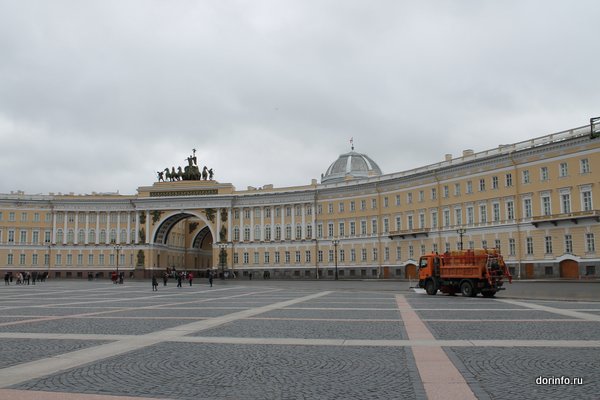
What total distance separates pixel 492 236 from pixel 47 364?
60596mm

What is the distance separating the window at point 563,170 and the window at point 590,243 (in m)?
6.28

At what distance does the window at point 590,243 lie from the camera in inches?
2141

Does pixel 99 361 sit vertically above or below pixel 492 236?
below

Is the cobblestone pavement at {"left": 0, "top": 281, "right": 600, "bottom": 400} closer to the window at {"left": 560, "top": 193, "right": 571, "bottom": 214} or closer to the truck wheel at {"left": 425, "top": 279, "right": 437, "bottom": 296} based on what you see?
the truck wheel at {"left": 425, "top": 279, "right": 437, "bottom": 296}

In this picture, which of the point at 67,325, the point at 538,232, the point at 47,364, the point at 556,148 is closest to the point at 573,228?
the point at 538,232

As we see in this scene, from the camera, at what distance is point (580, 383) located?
9.27 m

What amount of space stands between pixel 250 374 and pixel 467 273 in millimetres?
29222

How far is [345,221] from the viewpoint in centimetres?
8738

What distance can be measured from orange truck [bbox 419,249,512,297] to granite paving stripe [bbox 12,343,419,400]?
2474 centimetres

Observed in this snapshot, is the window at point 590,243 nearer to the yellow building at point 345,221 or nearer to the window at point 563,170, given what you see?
the yellow building at point 345,221

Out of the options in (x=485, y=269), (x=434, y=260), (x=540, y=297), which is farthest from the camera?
(x=434, y=260)

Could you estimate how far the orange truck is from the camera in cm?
3575

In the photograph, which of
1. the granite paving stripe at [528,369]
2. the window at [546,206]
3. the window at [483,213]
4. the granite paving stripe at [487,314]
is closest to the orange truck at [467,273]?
the granite paving stripe at [487,314]

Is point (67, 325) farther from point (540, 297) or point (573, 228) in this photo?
point (573, 228)
